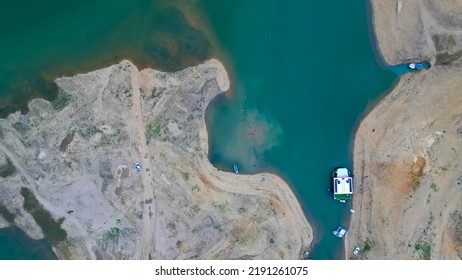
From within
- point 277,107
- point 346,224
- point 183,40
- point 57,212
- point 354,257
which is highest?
point 183,40

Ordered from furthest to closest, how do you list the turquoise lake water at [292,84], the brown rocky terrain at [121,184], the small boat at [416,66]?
1. the turquoise lake water at [292,84]
2. the small boat at [416,66]
3. the brown rocky terrain at [121,184]

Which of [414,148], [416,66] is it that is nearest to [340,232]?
[414,148]

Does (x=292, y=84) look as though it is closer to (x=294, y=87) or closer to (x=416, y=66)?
(x=294, y=87)

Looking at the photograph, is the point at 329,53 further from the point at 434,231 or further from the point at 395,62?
the point at 434,231

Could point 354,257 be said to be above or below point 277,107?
below

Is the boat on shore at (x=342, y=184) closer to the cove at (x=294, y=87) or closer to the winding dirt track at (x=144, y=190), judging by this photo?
the cove at (x=294, y=87)

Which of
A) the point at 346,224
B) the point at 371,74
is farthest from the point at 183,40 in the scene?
the point at 346,224

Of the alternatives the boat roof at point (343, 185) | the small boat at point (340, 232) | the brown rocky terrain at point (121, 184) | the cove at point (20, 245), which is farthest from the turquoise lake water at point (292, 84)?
the cove at point (20, 245)
